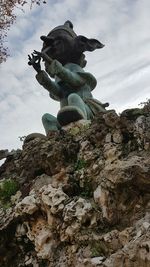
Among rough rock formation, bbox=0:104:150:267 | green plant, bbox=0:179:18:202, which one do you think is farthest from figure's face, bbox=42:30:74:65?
green plant, bbox=0:179:18:202

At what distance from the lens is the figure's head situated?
9375 mm

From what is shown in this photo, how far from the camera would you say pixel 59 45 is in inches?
370

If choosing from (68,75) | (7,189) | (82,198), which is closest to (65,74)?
(68,75)

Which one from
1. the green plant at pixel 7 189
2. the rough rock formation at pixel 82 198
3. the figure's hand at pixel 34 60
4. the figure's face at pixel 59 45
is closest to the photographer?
Answer: the rough rock formation at pixel 82 198

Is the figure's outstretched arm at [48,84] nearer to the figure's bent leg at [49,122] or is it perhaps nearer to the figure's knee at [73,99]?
the figure's knee at [73,99]

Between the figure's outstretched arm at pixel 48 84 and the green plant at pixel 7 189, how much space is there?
8.81 ft

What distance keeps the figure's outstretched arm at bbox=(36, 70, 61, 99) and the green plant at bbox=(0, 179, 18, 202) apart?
2.69 m

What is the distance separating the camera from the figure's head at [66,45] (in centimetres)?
938

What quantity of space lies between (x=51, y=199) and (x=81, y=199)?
350mm

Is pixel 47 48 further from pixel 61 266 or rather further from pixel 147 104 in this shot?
pixel 61 266

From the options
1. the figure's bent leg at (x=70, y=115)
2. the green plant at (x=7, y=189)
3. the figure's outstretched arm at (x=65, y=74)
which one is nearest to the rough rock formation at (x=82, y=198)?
the green plant at (x=7, y=189)

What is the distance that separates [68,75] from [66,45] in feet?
3.02

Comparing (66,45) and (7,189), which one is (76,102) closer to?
(66,45)

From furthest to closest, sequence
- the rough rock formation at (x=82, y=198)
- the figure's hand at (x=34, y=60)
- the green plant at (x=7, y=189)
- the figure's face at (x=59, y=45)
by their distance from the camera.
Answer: the figure's face at (x=59, y=45) → the figure's hand at (x=34, y=60) → the green plant at (x=7, y=189) → the rough rock formation at (x=82, y=198)
